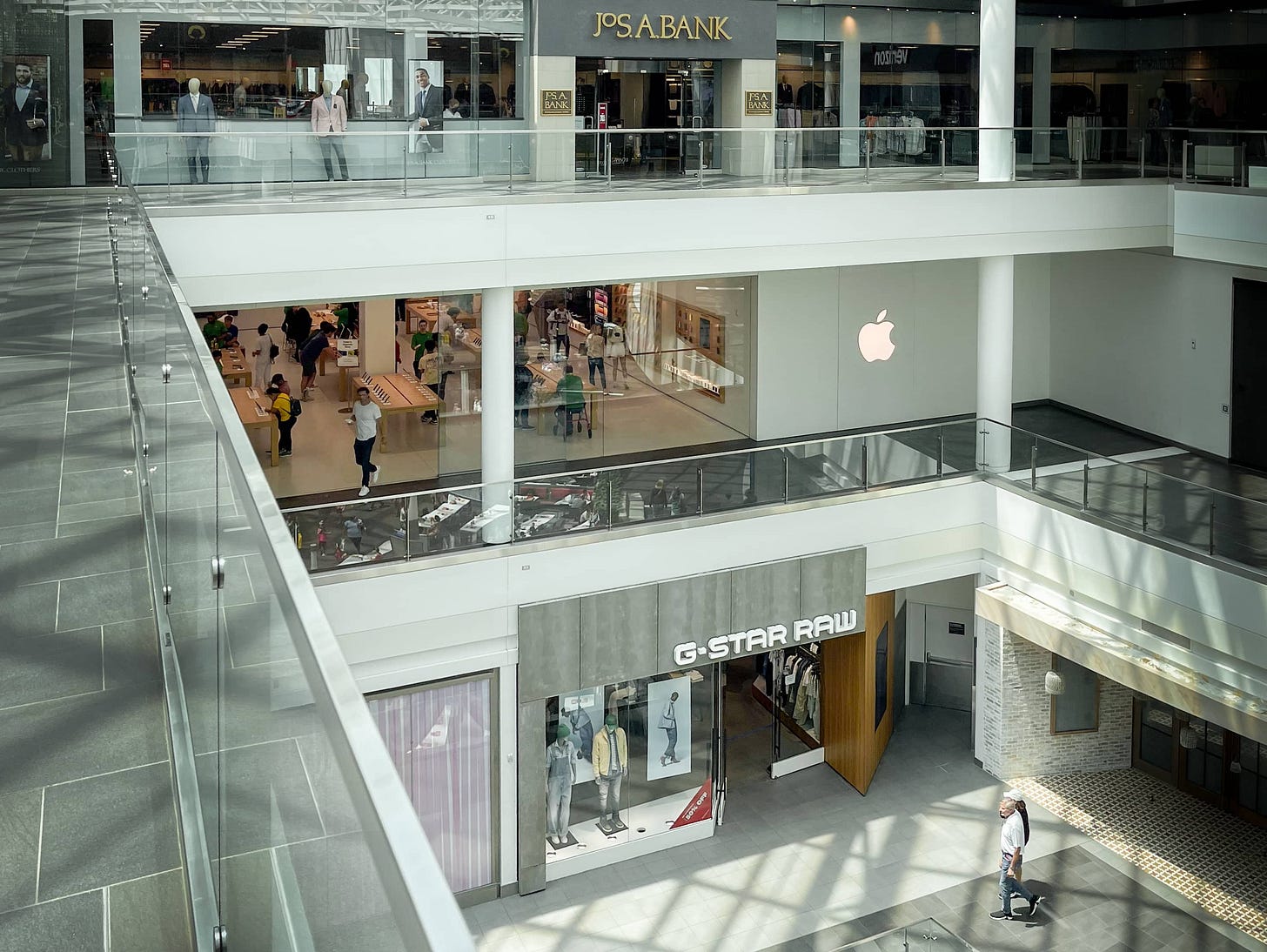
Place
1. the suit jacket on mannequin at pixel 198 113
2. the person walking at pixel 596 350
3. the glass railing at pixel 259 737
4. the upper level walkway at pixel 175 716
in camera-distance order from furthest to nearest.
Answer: the person walking at pixel 596 350, the suit jacket on mannequin at pixel 198 113, the upper level walkway at pixel 175 716, the glass railing at pixel 259 737

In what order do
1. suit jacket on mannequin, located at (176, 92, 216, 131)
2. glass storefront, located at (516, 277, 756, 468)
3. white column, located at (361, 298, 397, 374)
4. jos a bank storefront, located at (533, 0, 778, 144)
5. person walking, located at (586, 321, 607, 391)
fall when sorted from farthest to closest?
1. jos a bank storefront, located at (533, 0, 778, 144)
2. person walking, located at (586, 321, 607, 391)
3. white column, located at (361, 298, 397, 374)
4. glass storefront, located at (516, 277, 756, 468)
5. suit jacket on mannequin, located at (176, 92, 216, 131)

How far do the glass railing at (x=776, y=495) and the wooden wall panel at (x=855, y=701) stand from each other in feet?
6.90

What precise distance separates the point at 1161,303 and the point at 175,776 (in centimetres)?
2040

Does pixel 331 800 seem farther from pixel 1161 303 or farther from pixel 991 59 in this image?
pixel 1161 303

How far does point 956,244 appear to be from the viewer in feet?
55.3

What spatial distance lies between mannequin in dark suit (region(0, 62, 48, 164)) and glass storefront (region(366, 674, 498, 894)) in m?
10.8

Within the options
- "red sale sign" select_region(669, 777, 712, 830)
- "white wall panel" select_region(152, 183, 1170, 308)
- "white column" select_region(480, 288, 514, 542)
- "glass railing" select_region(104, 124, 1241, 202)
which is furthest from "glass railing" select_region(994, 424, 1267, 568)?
"white column" select_region(480, 288, 514, 542)

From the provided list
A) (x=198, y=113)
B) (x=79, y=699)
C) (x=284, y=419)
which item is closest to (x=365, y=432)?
(x=284, y=419)

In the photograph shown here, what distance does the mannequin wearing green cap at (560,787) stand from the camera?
1510 cm

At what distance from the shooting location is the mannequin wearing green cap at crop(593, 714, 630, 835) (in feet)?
50.7

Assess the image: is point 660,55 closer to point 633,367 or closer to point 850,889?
point 633,367

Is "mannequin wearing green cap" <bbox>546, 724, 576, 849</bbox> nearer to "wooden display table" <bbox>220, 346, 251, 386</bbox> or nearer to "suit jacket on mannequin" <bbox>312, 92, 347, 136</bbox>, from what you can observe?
"wooden display table" <bbox>220, 346, 251, 386</bbox>

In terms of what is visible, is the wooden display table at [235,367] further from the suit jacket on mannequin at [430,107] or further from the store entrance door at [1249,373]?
the store entrance door at [1249,373]

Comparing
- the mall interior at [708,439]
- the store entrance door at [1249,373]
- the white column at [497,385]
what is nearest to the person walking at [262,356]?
the mall interior at [708,439]
